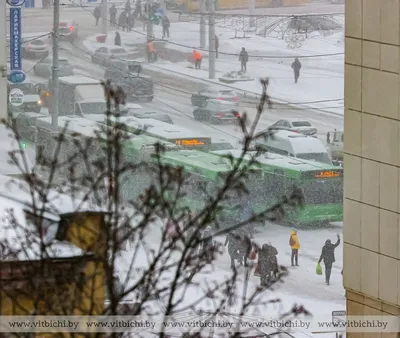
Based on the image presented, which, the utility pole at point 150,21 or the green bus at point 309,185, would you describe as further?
the utility pole at point 150,21

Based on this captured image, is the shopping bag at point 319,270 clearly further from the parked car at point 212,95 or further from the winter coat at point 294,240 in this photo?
the parked car at point 212,95

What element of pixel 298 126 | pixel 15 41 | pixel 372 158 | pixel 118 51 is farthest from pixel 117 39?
pixel 372 158

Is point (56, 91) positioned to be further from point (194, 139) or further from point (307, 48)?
point (307, 48)

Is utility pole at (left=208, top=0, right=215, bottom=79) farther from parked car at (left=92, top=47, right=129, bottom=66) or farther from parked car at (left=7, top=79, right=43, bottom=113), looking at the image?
parked car at (left=7, top=79, right=43, bottom=113)

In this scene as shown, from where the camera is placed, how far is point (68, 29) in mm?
20312

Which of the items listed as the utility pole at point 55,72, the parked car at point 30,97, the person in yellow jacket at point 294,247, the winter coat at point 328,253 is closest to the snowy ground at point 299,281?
the person in yellow jacket at point 294,247

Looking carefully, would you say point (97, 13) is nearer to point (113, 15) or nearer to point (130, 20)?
point (113, 15)

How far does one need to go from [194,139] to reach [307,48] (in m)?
3.75

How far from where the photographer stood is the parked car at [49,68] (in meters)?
20.0

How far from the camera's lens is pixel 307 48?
20172 mm

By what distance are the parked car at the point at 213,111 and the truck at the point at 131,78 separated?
120 cm

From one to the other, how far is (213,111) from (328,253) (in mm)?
6024

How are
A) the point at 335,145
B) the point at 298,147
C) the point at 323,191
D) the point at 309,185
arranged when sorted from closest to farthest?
the point at 309,185 → the point at 323,191 → the point at 298,147 → the point at 335,145

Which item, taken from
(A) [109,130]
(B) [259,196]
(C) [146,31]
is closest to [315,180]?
(B) [259,196]
